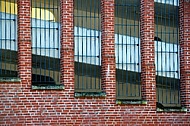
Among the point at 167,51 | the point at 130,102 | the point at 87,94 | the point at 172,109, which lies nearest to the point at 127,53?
the point at 167,51

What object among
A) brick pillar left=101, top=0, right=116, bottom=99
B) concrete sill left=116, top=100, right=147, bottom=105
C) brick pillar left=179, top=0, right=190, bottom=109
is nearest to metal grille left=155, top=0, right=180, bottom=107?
brick pillar left=179, top=0, right=190, bottom=109

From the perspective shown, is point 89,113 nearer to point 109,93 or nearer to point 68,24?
point 109,93

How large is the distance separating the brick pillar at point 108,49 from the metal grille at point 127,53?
88 centimetres

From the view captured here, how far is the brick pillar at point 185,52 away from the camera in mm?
17719

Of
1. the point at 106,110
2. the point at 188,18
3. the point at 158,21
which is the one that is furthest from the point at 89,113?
the point at 158,21

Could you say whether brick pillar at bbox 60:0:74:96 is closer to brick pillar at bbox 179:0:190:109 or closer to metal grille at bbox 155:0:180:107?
metal grille at bbox 155:0:180:107

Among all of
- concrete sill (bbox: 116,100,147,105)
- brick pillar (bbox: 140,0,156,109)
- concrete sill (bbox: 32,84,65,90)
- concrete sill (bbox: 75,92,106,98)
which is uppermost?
brick pillar (bbox: 140,0,156,109)

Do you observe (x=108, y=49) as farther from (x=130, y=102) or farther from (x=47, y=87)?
(x=47, y=87)

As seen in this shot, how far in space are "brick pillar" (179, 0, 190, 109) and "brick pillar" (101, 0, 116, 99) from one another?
237 centimetres

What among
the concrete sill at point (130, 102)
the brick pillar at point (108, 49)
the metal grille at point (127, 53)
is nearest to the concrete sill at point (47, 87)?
the brick pillar at point (108, 49)

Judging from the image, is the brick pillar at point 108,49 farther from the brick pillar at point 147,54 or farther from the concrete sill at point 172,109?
the concrete sill at point 172,109

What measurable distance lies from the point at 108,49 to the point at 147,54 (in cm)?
131

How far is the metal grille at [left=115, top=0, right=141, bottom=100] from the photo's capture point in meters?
18.3

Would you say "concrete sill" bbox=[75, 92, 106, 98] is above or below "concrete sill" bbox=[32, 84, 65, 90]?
below
